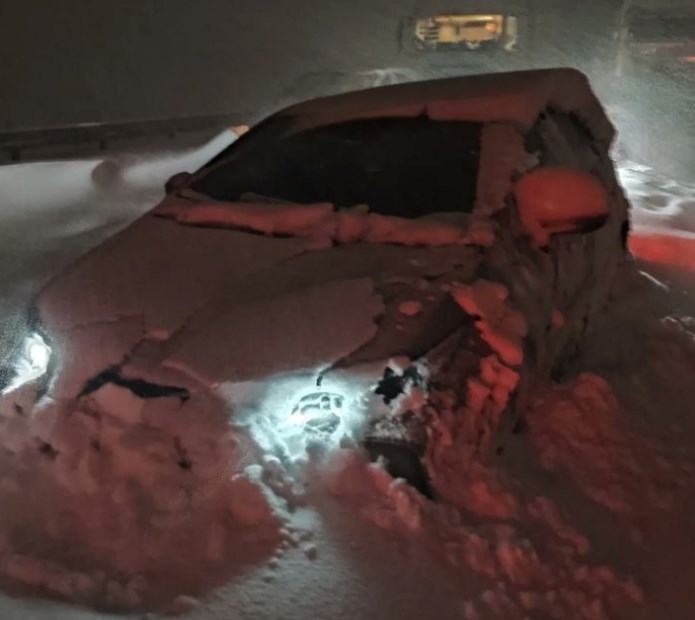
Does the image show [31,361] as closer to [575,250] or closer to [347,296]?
[347,296]

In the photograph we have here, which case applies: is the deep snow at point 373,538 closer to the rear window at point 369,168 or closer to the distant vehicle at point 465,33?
the rear window at point 369,168

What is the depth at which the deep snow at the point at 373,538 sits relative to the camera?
1.92m

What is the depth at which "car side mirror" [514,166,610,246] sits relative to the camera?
2.81 metres

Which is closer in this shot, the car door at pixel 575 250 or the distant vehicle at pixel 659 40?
the car door at pixel 575 250

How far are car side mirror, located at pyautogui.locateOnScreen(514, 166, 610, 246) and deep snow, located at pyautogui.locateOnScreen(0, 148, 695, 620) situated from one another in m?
0.59

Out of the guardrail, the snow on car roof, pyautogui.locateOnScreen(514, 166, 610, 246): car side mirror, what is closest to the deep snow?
pyautogui.locateOnScreen(514, 166, 610, 246): car side mirror

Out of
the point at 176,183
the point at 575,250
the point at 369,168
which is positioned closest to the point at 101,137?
the point at 176,183

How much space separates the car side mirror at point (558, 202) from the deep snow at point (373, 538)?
0.59 m

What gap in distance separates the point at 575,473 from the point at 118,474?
4.53ft

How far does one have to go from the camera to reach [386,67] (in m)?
14.7

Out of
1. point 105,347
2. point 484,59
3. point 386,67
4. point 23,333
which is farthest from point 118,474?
point 386,67

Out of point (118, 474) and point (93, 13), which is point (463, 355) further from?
point (93, 13)

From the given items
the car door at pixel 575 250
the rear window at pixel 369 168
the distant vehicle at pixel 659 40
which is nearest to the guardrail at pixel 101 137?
the distant vehicle at pixel 659 40

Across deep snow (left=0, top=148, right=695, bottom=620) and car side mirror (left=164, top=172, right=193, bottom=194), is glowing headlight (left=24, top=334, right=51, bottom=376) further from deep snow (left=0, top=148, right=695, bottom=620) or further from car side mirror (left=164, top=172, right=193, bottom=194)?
car side mirror (left=164, top=172, right=193, bottom=194)
